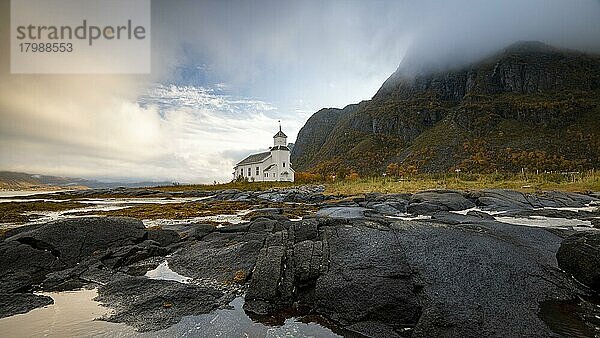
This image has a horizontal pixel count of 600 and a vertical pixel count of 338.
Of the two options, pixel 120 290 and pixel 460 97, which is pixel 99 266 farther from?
pixel 460 97

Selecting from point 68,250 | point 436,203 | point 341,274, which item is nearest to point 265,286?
point 341,274

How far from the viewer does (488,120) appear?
11875 cm

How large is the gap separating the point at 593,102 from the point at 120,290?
144 metres

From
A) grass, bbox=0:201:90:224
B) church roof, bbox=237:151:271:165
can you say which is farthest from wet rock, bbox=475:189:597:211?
church roof, bbox=237:151:271:165

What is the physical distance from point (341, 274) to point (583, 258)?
266 inches

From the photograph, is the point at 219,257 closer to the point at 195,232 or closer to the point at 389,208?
the point at 195,232

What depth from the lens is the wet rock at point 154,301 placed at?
8.15 meters

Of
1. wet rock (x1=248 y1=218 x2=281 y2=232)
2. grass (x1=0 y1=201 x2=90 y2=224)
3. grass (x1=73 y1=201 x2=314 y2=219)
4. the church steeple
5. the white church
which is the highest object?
the church steeple

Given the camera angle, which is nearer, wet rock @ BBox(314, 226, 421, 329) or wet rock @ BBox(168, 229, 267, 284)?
wet rock @ BBox(314, 226, 421, 329)

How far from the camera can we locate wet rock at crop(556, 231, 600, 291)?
29.4ft

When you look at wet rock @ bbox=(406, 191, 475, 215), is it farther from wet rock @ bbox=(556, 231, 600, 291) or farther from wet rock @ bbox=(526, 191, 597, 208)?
wet rock @ bbox=(556, 231, 600, 291)

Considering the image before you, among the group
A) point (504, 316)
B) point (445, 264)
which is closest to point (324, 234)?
point (445, 264)

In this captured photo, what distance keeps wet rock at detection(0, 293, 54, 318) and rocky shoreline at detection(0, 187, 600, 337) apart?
0.04 metres

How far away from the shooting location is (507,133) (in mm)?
108625
